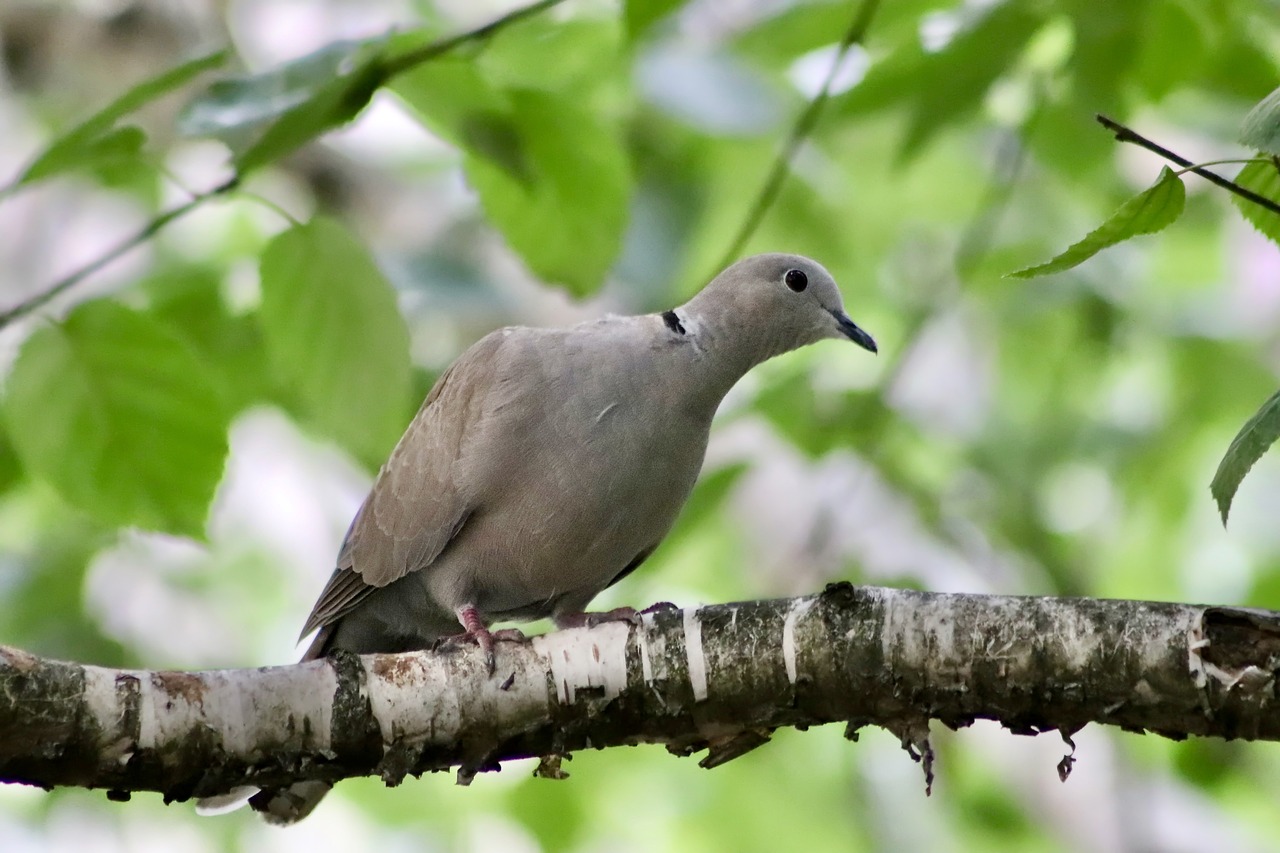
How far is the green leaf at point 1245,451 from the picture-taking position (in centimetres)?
141

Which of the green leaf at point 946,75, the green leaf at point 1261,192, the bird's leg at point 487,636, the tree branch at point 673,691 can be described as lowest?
the tree branch at point 673,691

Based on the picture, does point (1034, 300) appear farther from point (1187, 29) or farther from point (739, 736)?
point (739, 736)

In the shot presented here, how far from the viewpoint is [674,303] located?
4000 millimetres

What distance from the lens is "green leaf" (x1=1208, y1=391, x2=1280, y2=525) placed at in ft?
4.63

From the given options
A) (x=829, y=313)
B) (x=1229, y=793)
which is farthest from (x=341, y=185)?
(x=1229, y=793)

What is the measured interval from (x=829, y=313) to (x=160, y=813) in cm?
423

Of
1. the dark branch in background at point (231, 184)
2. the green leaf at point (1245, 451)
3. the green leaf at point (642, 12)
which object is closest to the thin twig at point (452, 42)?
the dark branch in background at point (231, 184)

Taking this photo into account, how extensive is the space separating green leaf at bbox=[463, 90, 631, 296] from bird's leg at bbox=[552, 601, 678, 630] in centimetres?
65

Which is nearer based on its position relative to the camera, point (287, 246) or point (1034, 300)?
point (287, 246)

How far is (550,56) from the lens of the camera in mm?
3516

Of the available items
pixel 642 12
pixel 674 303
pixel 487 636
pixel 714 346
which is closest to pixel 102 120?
pixel 642 12

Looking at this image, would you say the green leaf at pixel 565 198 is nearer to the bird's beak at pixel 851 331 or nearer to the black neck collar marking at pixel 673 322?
the black neck collar marking at pixel 673 322

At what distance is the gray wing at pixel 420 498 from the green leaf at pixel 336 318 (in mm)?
616

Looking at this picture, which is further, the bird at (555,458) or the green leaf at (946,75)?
the bird at (555,458)
